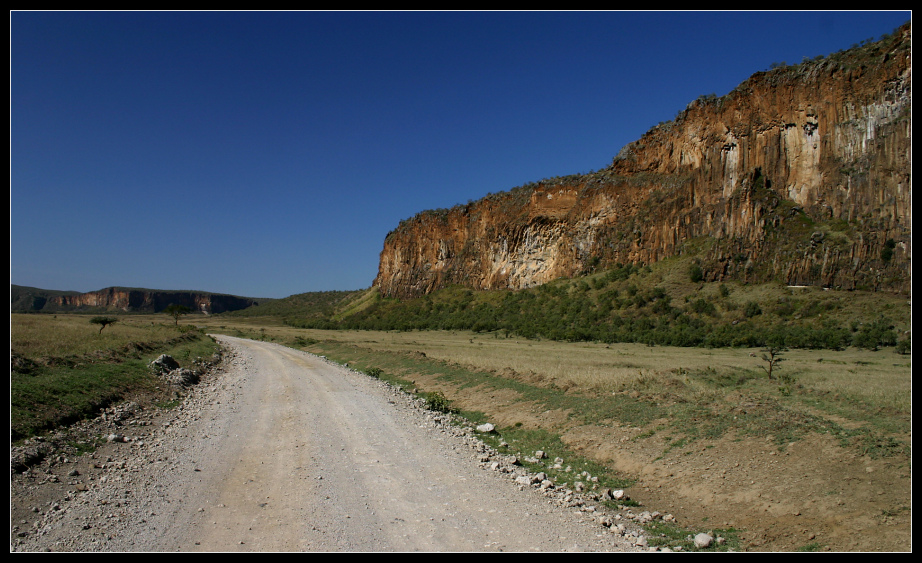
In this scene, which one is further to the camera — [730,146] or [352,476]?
[730,146]

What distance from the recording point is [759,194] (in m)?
61.2

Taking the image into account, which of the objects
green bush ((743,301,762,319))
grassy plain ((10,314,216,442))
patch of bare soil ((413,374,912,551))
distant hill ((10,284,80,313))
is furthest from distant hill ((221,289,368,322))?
patch of bare soil ((413,374,912,551))

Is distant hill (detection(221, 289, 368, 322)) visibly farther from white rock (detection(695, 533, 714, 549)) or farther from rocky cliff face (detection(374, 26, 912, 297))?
white rock (detection(695, 533, 714, 549))

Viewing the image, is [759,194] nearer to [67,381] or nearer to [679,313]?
[679,313]

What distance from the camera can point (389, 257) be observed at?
126875mm

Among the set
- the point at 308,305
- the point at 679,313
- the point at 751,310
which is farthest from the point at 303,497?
the point at 308,305

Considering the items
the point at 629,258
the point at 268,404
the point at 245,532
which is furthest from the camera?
the point at 629,258

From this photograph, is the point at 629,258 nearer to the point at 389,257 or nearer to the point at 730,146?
the point at 730,146

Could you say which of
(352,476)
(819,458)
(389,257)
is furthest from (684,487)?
(389,257)

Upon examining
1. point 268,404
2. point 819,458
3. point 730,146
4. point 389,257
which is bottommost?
point 268,404

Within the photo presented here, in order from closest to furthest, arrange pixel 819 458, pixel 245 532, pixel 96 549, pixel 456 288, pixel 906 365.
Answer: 1. pixel 96 549
2. pixel 245 532
3. pixel 819 458
4. pixel 906 365
5. pixel 456 288

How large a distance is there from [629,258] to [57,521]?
7648cm

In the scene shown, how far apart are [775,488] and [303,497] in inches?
262

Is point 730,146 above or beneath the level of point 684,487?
above
